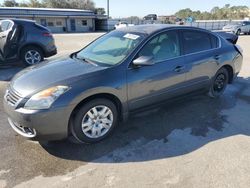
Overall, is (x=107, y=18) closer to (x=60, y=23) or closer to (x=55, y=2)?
(x=60, y=23)

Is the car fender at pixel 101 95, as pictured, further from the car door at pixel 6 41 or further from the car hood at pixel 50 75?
the car door at pixel 6 41

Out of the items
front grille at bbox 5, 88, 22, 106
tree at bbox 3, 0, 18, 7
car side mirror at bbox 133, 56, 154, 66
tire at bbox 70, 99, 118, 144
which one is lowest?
tire at bbox 70, 99, 118, 144

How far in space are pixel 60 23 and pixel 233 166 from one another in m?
42.1

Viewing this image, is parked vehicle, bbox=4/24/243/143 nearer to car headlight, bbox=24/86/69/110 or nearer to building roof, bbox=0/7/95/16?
car headlight, bbox=24/86/69/110

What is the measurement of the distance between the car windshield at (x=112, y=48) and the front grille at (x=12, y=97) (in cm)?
122

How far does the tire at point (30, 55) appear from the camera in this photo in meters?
7.75

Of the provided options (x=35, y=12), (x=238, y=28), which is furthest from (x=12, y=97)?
(x=35, y=12)

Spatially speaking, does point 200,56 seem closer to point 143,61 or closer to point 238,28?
point 143,61

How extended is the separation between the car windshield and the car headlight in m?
0.94

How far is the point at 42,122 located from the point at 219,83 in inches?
151

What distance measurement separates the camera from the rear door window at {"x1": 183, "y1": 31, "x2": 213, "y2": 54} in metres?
4.29

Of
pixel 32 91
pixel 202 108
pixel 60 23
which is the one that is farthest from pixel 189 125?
pixel 60 23

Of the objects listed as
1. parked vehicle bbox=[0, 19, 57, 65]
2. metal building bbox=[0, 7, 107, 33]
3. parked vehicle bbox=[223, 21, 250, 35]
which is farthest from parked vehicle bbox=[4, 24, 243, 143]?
metal building bbox=[0, 7, 107, 33]

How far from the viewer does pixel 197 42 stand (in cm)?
450
